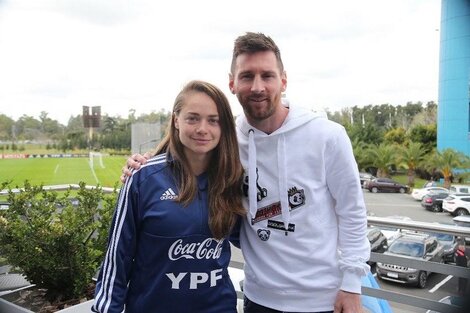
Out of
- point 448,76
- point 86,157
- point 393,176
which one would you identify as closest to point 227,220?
point 448,76

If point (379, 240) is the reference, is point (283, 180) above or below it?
above

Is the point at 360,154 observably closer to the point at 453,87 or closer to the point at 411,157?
the point at 411,157

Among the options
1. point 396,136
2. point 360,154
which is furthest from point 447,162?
point 396,136

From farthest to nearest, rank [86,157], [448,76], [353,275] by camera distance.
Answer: [86,157] → [448,76] → [353,275]

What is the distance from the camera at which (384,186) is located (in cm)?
3072

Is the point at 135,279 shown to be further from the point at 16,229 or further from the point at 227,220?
the point at 16,229

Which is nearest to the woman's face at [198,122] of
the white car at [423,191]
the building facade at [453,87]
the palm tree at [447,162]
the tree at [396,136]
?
the white car at [423,191]

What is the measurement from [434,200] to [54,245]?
2530 cm

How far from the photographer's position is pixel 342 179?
4.31 ft

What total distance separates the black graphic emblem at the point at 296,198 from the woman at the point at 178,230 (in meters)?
0.19

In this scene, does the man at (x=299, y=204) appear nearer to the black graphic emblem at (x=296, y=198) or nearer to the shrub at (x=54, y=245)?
the black graphic emblem at (x=296, y=198)

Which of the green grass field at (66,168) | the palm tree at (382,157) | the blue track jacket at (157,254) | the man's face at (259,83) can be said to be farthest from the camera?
the green grass field at (66,168)

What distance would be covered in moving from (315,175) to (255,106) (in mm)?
313

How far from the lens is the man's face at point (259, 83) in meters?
1.37
